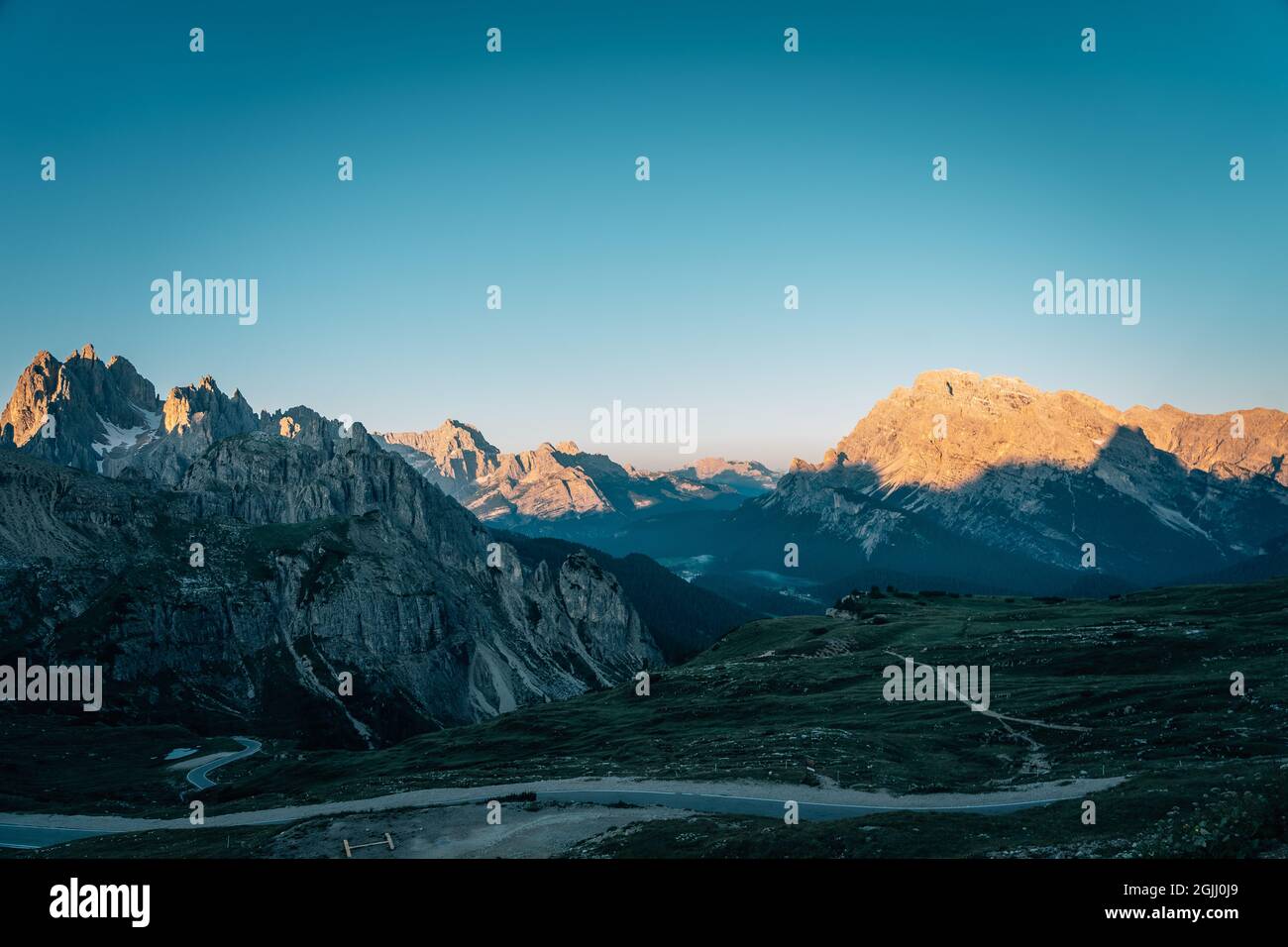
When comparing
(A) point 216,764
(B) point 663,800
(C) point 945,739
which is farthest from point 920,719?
(A) point 216,764

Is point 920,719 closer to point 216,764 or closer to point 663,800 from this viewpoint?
point 663,800

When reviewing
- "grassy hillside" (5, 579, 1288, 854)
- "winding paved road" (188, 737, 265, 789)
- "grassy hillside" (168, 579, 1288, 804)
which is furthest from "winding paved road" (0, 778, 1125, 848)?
"winding paved road" (188, 737, 265, 789)

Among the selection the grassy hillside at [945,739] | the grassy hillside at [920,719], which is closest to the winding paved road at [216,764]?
the grassy hillside at [945,739]

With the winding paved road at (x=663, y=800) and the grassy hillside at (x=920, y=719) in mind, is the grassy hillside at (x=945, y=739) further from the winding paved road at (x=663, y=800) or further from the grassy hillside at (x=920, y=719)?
the winding paved road at (x=663, y=800)

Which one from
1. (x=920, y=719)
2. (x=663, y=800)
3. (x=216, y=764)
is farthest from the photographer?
(x=216, y=764)

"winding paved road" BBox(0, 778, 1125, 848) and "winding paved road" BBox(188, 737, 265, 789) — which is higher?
"winding paved road" BBox(0, 778, 1125, 848)

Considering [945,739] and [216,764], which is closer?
[945,739]

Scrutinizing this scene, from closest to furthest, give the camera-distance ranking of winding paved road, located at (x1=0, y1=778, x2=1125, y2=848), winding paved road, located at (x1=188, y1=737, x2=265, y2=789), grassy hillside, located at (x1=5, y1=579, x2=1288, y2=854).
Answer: grassy hillside, located at (x1=5, y1=579, x2=1288, y2=854) → winding paved road, located at (x1=0, y1=778, x2=1125, y2=848) → winding paved road, located at (x1=188, y1=737, x2=265, y2=789)

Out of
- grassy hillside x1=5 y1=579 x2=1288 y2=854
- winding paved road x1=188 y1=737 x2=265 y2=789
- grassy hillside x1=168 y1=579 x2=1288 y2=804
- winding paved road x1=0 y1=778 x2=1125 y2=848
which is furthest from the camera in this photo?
winding paved road x1=188 y1=737 x2=265 y2=789

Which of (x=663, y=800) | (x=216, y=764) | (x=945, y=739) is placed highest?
(x=663, y=800)

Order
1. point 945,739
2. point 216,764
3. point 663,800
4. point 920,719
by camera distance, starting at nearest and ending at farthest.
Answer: point 663,800
point 945,739
point 920,719
point 216,764

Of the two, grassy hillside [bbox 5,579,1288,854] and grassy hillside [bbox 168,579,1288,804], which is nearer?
grassy hillside [bbox 5,579,1288,854]

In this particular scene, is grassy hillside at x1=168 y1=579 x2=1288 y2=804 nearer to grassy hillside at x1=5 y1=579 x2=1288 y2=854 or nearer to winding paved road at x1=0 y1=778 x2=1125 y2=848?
grassy hillside at x1=5 y1=579 x2=1288 y2=854
